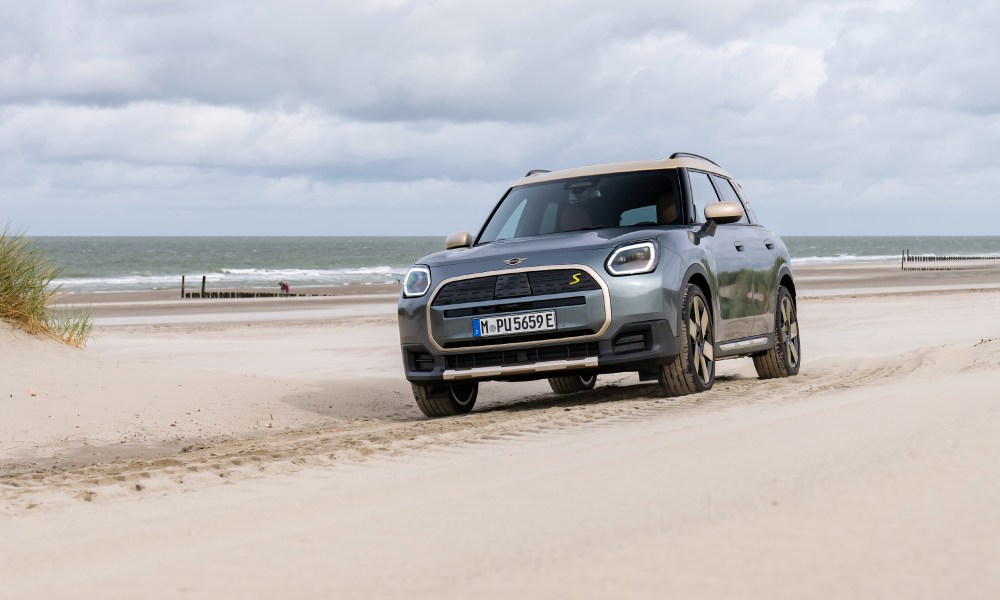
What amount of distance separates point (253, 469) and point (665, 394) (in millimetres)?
3606

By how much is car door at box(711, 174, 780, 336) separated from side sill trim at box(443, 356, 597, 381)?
89.6 inches

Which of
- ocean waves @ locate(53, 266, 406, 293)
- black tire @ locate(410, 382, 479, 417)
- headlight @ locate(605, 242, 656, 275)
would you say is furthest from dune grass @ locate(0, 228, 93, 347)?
ocean waves @ locate(53, 266, 406, 293)

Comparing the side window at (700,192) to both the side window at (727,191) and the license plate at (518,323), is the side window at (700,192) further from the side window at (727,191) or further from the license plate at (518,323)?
the license plate at (518,323)

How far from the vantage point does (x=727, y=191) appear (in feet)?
36.1

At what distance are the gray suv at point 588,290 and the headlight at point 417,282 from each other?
0.04 ft

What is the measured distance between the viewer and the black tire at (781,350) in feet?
35.9

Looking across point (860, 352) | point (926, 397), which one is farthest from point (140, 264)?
point (926, 397)

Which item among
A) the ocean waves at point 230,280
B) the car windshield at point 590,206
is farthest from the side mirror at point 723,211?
the ocean waves at point 230,280

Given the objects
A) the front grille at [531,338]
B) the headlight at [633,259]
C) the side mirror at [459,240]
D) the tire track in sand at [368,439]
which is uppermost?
the side mirror at [459,240]

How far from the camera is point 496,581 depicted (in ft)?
11.6

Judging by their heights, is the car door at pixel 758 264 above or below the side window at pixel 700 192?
below

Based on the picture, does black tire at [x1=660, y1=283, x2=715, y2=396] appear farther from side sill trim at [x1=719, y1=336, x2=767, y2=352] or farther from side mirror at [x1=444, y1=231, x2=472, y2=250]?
side mirror at [x1=444, y1=231, x2=472, y2=250]

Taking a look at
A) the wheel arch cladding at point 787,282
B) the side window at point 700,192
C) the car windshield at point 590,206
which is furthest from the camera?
the wheel arch cladding at point 787,282

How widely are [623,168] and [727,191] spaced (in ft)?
4.93
